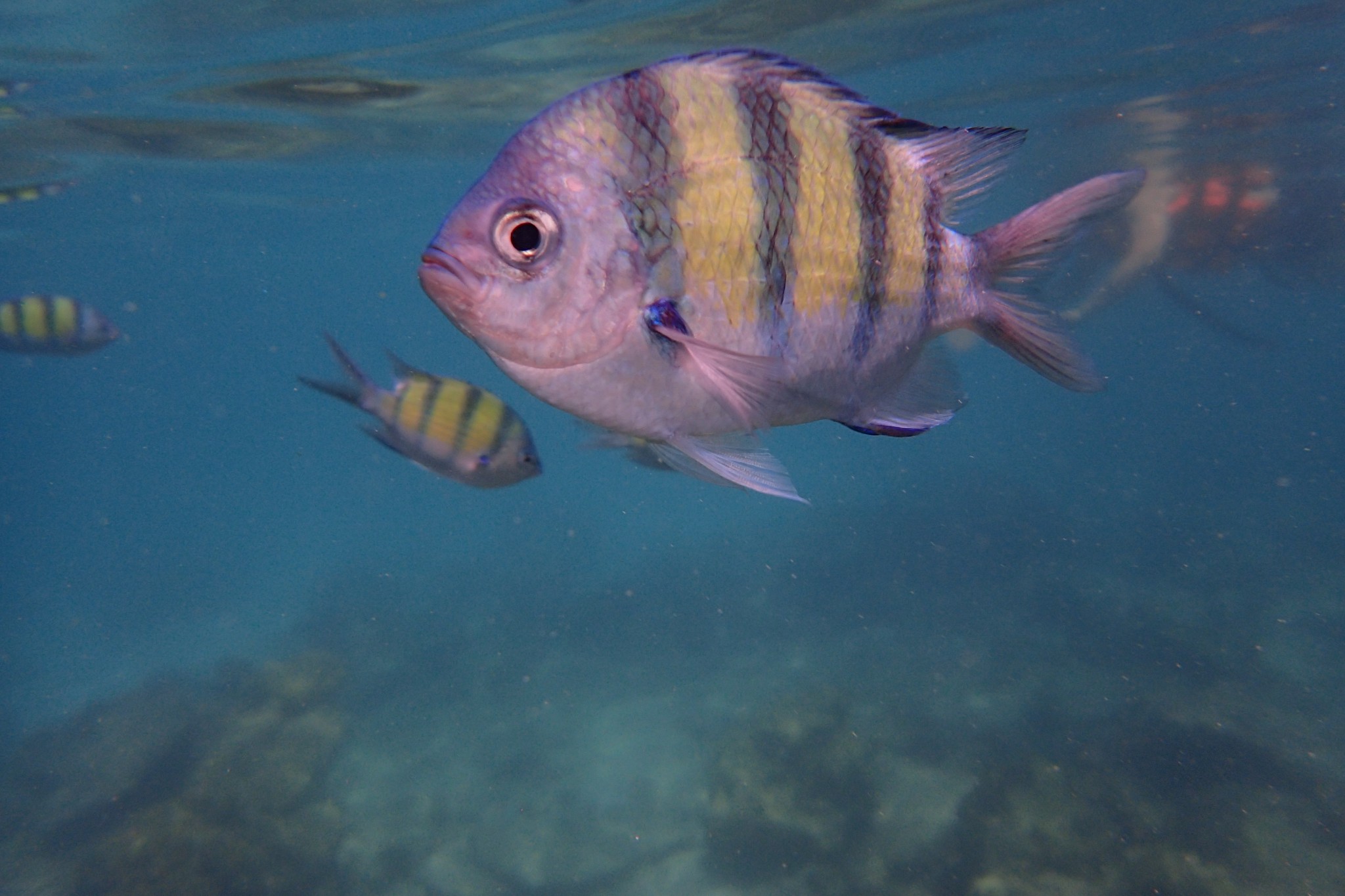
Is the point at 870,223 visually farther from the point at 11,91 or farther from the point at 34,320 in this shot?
the point at 11,91

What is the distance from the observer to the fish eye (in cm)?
131

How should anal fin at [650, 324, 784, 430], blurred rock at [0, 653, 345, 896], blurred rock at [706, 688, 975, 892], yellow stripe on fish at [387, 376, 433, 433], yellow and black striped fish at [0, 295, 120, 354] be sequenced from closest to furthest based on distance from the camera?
anal fin at [650, 324, 784, 430] < yellow stripe on fish at [387, 376, 433, 433] < yellow and black striped fish at [0, 295, 120, 354] < blurred rock at [706, 688, 975, 892] < blurred rock at [0, 653, 345, 896]

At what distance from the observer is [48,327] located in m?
6.76

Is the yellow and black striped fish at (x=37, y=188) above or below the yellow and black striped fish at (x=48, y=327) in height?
below

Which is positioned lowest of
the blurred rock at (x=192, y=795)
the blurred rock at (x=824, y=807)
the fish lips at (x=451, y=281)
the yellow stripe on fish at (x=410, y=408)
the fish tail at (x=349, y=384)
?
the blurred rock at (x=192, y=795)

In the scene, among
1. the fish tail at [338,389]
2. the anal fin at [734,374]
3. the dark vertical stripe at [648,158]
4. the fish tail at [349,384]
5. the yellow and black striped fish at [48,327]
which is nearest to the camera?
the anal fin at [734,374]

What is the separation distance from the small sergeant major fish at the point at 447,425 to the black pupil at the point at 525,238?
8.44 feet

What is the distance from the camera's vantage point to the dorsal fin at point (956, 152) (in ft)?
5.59

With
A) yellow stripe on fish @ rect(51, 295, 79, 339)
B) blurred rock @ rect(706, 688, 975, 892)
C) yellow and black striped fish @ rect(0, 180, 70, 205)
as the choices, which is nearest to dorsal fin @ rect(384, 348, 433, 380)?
yellow stripe on fish @ rect(51, 295, 79, 339)

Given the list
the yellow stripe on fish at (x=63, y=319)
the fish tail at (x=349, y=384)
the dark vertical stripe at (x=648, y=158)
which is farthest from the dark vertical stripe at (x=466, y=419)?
the yellow stripe on fish at (x=63, y=319)

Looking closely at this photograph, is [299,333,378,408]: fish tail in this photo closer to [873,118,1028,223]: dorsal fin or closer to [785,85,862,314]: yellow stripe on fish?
[785,85,862,314]: yellow stripe on fish

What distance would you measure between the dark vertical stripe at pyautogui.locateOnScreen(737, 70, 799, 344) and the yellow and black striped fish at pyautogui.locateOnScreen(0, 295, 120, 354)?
7564mm

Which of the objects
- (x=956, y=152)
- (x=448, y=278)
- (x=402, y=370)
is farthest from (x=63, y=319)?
(x=956, y=152)

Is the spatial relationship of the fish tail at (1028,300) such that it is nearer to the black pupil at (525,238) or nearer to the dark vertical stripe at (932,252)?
the dark vertical stripe at (932,252)
